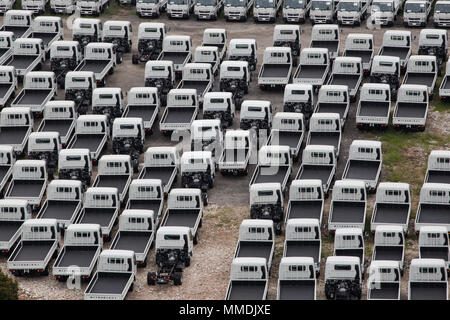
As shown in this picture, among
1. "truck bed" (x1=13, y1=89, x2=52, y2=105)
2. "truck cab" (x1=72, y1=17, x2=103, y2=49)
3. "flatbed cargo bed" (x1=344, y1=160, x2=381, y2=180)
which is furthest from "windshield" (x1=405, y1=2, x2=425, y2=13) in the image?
"truck bed" (x1=13, y1=89, x2=52, y2=105)

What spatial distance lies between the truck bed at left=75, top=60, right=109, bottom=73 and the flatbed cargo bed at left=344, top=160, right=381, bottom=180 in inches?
876

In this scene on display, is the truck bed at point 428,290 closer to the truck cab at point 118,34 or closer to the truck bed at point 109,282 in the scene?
the truck bed at point 109,282

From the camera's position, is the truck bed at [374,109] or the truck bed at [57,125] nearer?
the truck bed at [57,125]

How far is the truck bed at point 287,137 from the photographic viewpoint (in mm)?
84188

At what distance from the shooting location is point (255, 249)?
72.9 m

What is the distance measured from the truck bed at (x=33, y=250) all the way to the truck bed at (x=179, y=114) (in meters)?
16.4

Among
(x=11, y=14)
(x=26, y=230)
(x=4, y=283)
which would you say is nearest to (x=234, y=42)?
(x=11, y=14)

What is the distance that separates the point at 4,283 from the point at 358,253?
18.3 meters

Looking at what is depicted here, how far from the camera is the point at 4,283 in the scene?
66.5m

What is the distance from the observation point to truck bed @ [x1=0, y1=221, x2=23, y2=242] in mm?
74875

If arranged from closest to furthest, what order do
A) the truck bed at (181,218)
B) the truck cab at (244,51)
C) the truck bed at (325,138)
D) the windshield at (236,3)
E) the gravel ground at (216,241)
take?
the gravel ground at (216,241) → the truck bed at (181,218) → the truck bed at (325,138) → the truck cab at (244,51) → the windshield at (236,3)

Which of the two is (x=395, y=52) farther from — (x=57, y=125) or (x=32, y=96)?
(x=32, y=96)

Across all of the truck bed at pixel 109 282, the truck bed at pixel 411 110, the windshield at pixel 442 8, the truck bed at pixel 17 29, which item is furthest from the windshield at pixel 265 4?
the truck bed at pixel 109 282

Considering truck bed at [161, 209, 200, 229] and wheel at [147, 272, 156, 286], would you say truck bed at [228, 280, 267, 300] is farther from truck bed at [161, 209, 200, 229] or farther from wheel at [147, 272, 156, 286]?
truck bed at [161, 209, 200, 229]
